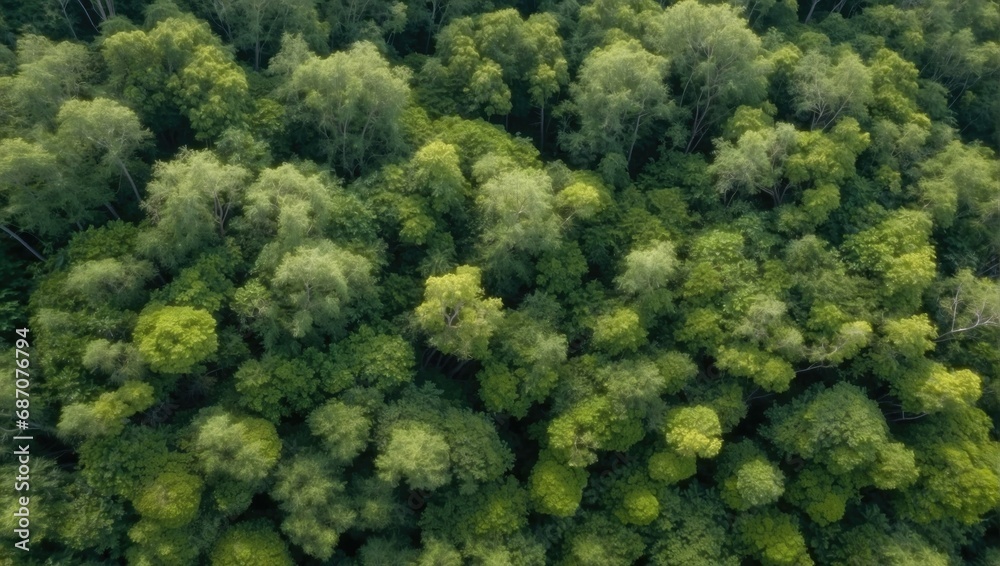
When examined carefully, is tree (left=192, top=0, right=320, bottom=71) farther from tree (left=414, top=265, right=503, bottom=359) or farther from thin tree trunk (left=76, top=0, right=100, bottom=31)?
tree (left=414, top=265, right=503, bottom=359)

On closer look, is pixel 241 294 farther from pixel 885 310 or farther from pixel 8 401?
pixel 885 310

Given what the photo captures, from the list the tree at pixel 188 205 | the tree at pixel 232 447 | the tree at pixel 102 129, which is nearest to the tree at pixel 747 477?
the tree at pixel 232 447

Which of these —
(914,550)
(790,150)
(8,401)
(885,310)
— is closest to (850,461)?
(914,550)

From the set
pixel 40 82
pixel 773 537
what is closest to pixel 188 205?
pixel 40 82

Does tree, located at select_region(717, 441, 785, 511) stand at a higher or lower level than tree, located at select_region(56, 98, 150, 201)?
lower

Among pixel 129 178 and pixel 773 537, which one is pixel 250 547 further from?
pixel 773 537

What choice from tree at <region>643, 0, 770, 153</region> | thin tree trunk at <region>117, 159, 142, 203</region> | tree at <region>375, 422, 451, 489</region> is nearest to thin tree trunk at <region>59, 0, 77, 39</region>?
thin tree trunk at <region>117, 159, 142, 203</region>
